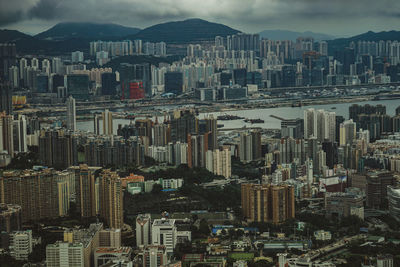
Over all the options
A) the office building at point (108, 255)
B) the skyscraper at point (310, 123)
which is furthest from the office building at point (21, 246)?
the skyscraper at point (310, 123)

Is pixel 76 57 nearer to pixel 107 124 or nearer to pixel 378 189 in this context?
pixel 107 124

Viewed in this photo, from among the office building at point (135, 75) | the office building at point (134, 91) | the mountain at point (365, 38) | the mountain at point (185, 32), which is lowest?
the office building at point (134, 91)

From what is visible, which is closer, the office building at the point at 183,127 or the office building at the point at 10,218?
the office building at the point at 10,218

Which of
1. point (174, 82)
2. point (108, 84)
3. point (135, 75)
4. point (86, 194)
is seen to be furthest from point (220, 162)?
point (174, 82)

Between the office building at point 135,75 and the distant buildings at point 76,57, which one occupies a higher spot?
the distant buildings at point 76,57

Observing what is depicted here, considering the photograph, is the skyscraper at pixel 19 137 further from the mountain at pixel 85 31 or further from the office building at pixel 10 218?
the mountain at pixel 85 31

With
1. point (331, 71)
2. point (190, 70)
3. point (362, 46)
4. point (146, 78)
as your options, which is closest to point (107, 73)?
point (146, 78)

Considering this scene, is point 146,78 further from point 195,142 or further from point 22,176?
point 22,176
